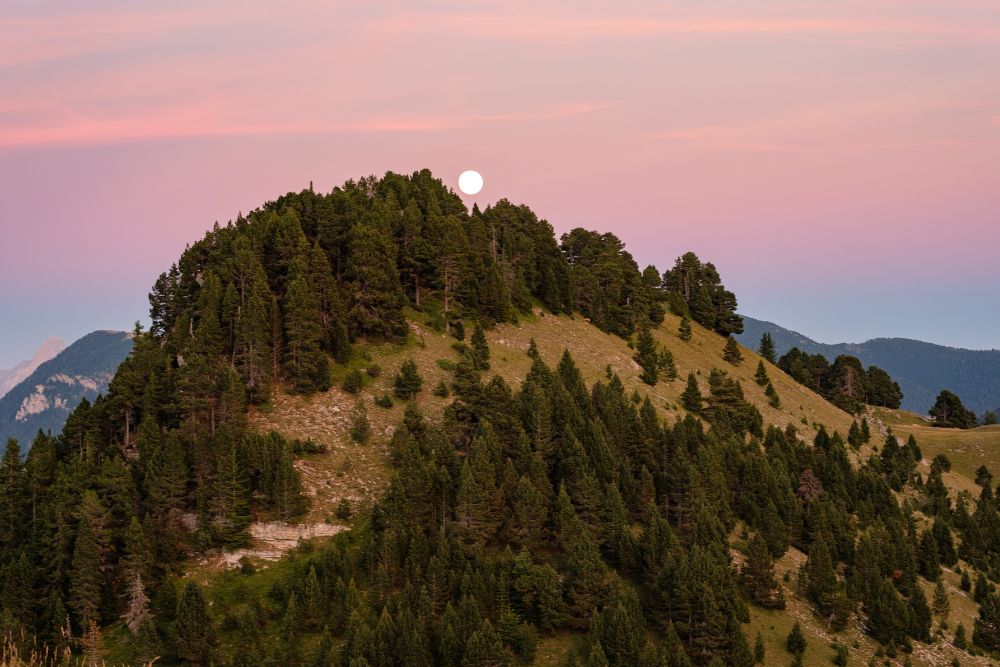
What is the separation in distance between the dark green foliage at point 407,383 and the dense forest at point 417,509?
26 cm

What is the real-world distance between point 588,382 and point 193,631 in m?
60.7

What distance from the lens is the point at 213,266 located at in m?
90.7

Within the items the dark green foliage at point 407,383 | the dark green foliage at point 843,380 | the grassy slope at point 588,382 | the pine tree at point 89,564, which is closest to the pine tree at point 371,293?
the grassy slope at point 588,382

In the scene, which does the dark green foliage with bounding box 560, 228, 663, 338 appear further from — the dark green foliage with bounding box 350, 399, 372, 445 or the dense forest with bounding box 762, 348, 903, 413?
the dark green foliage with bounding box 350, 399, 372, 445

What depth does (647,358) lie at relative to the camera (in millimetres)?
115875

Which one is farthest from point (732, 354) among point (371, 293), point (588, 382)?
point (371, 293)

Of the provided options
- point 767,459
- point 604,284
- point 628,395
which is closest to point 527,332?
point 628,395

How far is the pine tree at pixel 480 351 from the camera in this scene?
96.1 metres

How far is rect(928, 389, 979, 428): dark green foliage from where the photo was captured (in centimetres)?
18165

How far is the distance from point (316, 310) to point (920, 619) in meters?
71.3

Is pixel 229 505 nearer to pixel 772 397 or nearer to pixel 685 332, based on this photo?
pixel 772 397

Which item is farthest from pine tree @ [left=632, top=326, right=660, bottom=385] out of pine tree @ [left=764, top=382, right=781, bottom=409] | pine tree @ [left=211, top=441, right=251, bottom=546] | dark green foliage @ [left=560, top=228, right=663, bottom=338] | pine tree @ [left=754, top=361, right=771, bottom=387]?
pine tree @ [left=211, top=441, right=251, bottom=546]

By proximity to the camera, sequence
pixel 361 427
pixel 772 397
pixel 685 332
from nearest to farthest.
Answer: pixel 361 427, pixel 772 397, pixel 685 332

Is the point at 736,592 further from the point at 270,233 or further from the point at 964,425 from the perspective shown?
the point at 964,425
